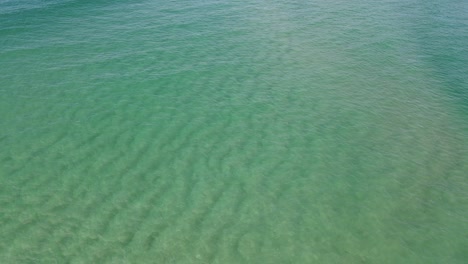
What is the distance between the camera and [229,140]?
36.8 ft

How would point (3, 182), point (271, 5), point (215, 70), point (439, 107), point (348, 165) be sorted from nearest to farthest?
1. point (3, 182)
2. point (348, 165)
3. point (439, 107)
4. point (215, 70)
5. point (271, 5)

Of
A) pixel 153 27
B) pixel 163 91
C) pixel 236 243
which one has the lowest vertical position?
pixel 236 243

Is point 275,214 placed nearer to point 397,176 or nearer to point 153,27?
point 397,176

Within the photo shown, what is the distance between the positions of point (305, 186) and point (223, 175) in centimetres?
219

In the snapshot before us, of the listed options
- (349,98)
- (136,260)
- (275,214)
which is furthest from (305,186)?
(349,98)

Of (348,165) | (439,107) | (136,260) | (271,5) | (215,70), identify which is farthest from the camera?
(271,5)

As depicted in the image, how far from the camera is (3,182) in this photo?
938cm

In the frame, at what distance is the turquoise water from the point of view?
26.5 feet

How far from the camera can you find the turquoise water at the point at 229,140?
26.5ft

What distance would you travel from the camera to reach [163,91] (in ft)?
44.9

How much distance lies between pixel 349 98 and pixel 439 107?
3.14 meters

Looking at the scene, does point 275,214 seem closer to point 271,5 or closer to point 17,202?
point 17,202

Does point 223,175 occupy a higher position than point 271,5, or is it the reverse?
point 271,5

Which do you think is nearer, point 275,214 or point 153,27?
point 275,214
